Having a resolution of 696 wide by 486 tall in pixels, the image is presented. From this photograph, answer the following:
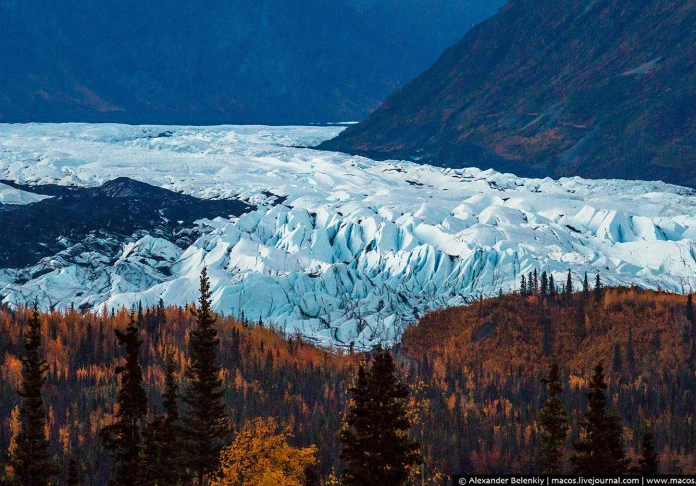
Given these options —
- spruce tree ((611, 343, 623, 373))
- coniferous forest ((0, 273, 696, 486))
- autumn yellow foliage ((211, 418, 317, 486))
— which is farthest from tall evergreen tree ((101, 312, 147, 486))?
spruce tree ((611, 343, 623, 373))

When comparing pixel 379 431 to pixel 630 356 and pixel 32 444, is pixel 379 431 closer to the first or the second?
pixel 32 444

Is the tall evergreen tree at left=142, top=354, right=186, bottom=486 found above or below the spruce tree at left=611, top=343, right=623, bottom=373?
below

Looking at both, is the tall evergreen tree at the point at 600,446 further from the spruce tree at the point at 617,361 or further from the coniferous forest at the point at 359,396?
the spruce tree at the point at 617,361

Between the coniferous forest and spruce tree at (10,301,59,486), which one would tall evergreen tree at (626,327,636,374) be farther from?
spruce tree at (10,301,59,486)

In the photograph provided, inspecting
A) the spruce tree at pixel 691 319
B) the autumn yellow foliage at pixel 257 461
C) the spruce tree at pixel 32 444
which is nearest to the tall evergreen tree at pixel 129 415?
the spruce tree at pixel 32 444

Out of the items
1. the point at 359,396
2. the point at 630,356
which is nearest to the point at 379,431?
the point at 359,396

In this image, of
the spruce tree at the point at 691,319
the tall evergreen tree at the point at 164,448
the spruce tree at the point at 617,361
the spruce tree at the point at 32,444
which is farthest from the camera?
the spruce tree at the point at 617,361

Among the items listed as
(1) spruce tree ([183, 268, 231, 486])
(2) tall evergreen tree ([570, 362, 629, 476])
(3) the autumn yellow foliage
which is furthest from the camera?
(1) spruce tree ([183, 268, 231, 486])
